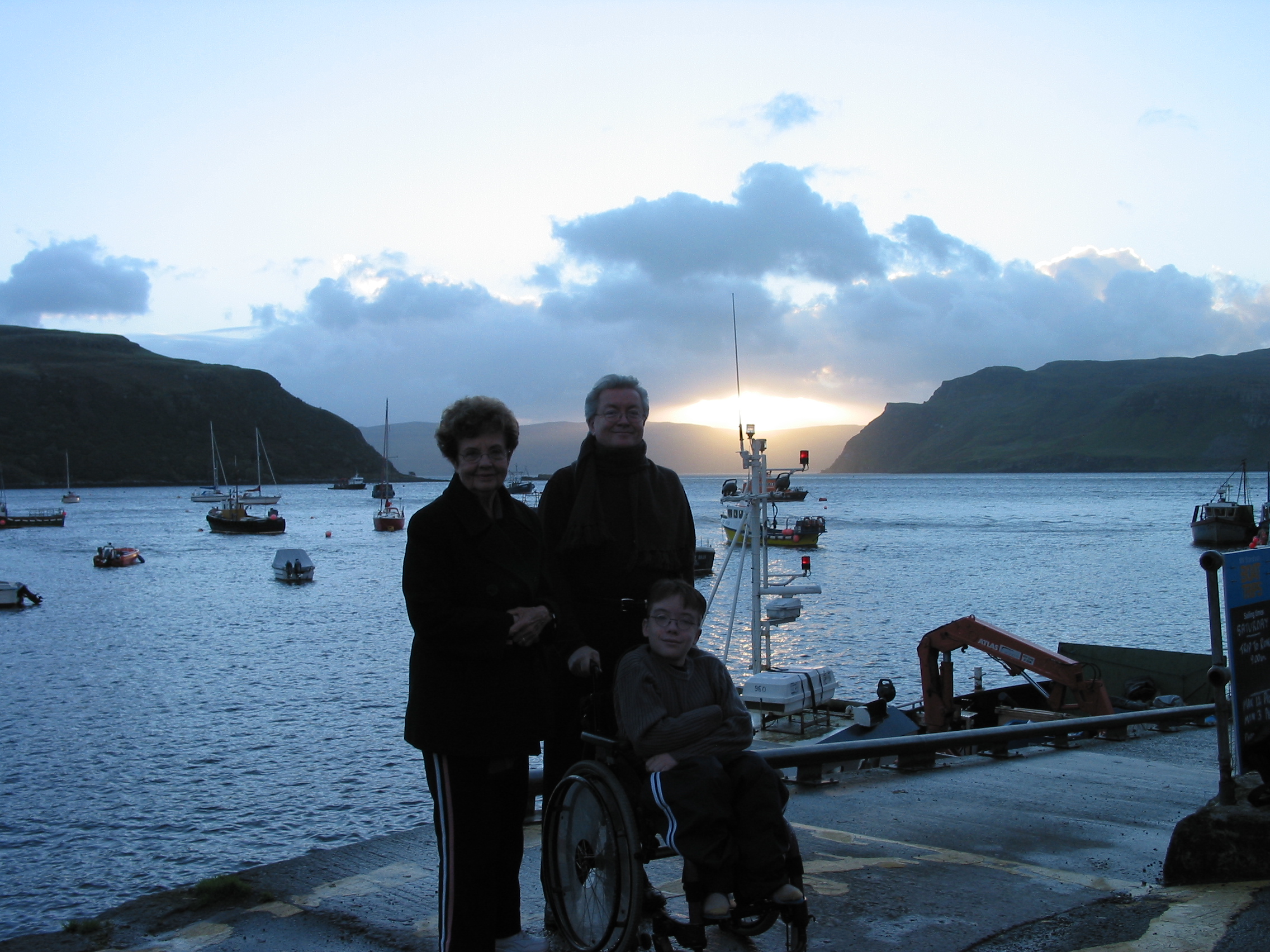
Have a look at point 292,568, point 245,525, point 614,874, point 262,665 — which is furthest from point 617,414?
point 245,525

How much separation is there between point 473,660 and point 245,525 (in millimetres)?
91810

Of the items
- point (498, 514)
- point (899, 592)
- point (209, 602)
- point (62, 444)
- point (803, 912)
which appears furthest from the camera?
point (62, 444)

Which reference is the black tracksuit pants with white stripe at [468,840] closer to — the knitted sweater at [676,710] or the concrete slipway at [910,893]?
the knitted sweater at [676,710]

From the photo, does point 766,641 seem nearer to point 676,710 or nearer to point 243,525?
point 676,710

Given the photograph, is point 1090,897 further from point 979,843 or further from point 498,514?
point 498,514

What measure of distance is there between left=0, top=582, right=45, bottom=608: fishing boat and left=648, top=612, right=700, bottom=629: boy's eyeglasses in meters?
47.8

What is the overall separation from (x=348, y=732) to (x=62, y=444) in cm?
19180

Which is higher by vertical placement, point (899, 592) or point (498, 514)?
point (498, 514)

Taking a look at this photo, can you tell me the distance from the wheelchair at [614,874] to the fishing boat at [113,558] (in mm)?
65097

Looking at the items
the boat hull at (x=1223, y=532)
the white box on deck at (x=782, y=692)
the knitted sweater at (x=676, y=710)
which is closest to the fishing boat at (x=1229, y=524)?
the boat hull at (x=1223, y=532)

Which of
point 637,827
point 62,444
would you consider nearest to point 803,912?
point 637,827

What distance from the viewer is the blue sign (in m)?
5.05

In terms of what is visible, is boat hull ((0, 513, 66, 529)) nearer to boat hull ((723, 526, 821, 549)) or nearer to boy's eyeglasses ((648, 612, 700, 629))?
boat hull ((723, 526, 821, 549))

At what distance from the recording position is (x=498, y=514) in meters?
3.51
